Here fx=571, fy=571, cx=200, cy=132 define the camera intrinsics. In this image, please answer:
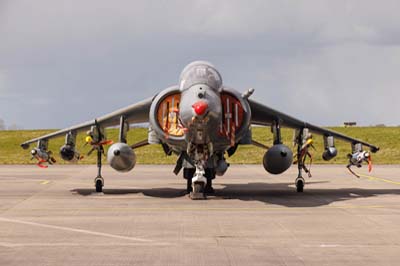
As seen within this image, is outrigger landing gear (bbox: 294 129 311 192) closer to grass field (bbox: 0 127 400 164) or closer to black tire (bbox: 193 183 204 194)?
black tire (bbox: 193 183 204 194)

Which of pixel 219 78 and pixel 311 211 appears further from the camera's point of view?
pixel 219 78

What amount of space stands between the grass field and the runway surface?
35872 millimetres

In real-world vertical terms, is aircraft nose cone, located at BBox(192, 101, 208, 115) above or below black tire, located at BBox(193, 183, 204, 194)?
above

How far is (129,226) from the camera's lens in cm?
1312

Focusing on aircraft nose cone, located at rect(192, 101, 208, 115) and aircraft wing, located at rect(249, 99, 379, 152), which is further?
aircraft wing, located at rect(249, 99, 379, 152)

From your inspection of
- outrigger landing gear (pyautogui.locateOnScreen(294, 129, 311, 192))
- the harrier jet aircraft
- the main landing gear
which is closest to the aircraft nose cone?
the harrier jet aircraft

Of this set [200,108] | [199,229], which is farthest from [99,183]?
[199,229]

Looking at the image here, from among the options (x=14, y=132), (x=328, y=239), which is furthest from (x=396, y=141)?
(x=328, y=239)

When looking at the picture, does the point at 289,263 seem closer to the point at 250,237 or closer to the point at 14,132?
the point at 250,237

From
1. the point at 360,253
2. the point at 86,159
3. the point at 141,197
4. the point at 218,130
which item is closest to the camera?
the point at 360,253

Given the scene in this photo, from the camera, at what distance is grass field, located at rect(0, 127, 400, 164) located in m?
57.4

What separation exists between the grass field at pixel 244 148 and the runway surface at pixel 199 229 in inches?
1412

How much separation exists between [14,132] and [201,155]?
6169 centimetres

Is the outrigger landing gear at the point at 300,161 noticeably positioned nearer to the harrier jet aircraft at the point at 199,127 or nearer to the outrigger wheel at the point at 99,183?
the harrier jet aircraft at the point at 199,127
